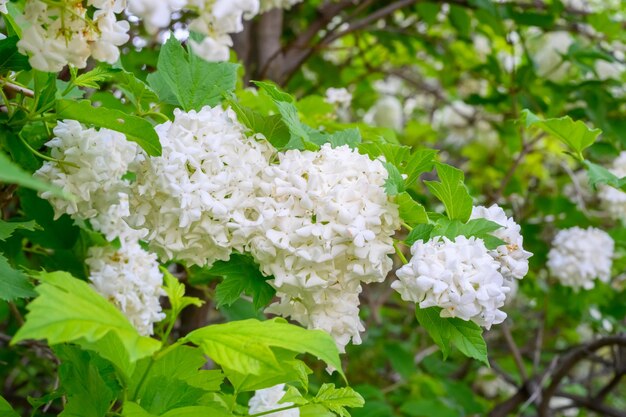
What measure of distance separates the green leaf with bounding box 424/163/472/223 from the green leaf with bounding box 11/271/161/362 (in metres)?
0.44

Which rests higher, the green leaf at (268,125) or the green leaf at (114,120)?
the green leaf at (114,120)

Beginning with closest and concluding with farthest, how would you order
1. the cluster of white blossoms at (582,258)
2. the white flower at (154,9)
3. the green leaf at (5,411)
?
the white flower at (154,9), the green leaf at (5,411), the cluster of white blossoms at (582,258)

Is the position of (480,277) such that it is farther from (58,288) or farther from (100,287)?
(100,287)

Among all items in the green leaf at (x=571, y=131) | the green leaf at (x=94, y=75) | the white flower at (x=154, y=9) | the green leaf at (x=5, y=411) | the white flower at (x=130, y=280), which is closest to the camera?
the white flower at (x=154, y=9)

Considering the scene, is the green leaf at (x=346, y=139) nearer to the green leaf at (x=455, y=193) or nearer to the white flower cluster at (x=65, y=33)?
the green leaf at (x=455, y=193)

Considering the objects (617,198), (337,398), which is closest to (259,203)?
(337,398)

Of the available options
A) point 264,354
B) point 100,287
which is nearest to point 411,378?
point 100,287

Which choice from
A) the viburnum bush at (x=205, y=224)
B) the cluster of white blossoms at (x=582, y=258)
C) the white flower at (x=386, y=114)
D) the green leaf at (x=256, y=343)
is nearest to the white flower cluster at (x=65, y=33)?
the viburnum bush at (x=205, y=224)

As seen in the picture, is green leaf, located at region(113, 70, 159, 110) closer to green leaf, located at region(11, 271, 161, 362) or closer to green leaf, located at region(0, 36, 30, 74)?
green leaf, located at region(0, 36, 30, 74)

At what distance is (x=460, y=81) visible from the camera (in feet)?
12.0

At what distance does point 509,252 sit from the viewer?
95 centimetres

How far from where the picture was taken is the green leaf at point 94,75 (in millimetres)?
1008

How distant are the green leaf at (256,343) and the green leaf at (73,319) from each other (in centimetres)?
6

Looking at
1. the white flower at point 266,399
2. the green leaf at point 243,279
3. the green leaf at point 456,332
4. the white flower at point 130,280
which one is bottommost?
the white flower at point 266,399
